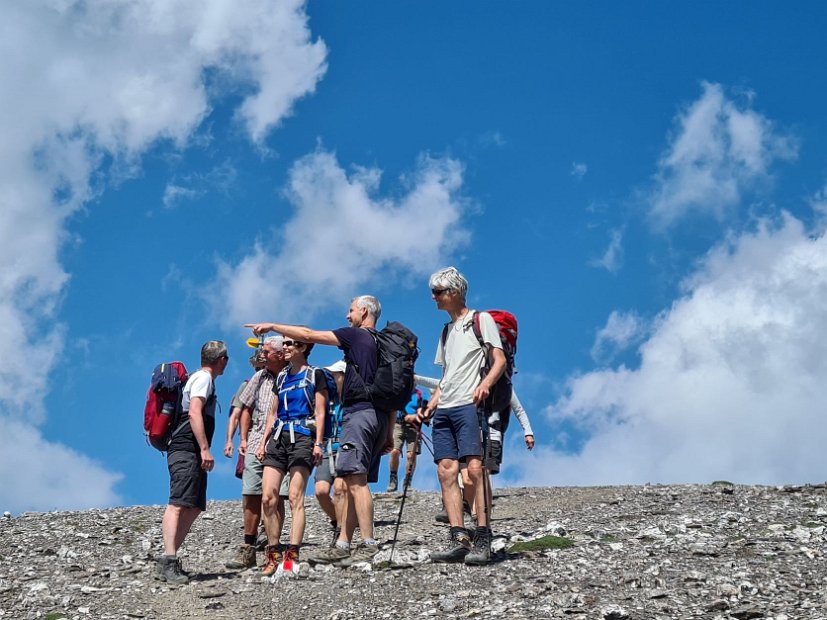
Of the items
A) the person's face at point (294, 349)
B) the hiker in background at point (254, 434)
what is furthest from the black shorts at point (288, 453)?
the person's face at point (294, 349)

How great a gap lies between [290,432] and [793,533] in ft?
25.1

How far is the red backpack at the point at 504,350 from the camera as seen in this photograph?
1221 centimetres

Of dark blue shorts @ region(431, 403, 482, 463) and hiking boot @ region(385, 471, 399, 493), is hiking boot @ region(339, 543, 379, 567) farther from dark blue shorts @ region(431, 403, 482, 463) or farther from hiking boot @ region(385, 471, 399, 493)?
hiking boot @ region(385, 471, 399, 493)

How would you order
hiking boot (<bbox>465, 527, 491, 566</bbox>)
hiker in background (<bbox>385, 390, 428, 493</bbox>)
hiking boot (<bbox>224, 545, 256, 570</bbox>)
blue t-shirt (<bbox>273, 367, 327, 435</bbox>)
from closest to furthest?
hiking boot (<bbox>465, 527, 491, 566</bbox>) < blue t-shirt (<bbox>273, 367, 327, 435</bbox>) < hiking boot (<bbox>224, 545, 256, 570</bbox>) < hiker in background (<bbox>385, 390, 428, 493</bbox>)

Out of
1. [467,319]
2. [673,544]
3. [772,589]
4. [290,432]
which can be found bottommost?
[772,589]

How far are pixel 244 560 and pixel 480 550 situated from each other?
3590mm

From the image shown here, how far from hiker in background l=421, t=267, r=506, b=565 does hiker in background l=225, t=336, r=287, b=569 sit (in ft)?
8.60

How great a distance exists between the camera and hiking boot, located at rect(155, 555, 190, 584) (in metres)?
12.9

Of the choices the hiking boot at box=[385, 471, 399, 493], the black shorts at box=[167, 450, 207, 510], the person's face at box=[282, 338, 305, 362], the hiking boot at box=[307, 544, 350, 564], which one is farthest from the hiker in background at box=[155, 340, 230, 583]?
the hiking boot at box=[385, 471, 399, 493]

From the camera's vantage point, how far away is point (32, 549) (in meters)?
17.2

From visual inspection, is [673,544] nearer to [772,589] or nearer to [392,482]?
[772,589]

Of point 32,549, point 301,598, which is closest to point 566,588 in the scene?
point 301,598

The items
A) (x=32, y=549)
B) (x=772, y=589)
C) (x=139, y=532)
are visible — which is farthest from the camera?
(x=139, y=532)

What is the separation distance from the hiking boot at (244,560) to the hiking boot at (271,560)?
826 mm
